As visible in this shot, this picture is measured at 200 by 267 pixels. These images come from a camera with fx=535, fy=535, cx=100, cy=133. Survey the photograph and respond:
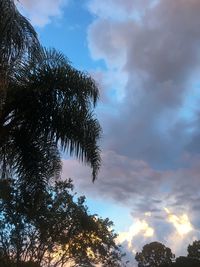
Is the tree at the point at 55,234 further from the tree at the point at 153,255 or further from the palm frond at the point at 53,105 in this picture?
the tree at the point at 153,255

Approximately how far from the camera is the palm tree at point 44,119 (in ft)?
46.8

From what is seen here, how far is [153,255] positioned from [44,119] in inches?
2496

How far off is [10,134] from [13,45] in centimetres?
334

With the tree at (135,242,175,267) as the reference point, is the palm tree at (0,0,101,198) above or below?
below

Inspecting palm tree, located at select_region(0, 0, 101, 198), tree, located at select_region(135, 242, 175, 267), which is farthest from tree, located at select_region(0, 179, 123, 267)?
tree, located at select_region(135, 242, 175, 267)

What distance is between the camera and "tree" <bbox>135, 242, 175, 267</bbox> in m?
73.4

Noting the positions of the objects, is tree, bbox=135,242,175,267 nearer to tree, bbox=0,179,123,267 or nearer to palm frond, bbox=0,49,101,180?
tree, bbox=0,179,123,267

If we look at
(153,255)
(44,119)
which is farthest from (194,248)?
(44,119)

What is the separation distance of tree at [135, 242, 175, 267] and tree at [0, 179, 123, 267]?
4203 cm

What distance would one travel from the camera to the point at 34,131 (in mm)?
14789

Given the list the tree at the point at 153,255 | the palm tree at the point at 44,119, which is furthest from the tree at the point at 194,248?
the palm tree at the point at 44,119

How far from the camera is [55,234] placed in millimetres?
30203

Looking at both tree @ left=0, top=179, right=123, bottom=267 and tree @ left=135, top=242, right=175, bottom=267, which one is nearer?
tree @ left=0, top=179, right=123, bottom=267

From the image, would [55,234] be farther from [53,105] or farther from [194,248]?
[194,248]
